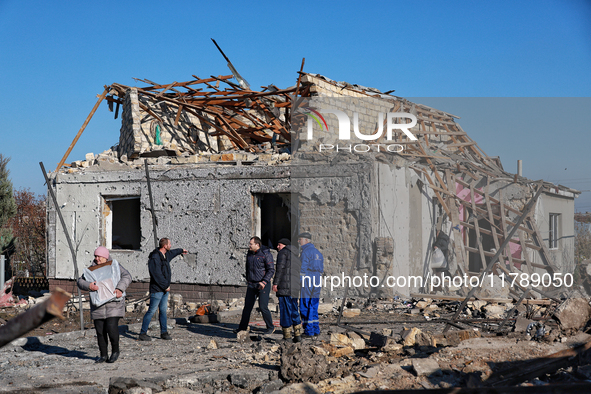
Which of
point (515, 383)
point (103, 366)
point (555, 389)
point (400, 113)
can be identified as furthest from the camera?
point (400, 113)

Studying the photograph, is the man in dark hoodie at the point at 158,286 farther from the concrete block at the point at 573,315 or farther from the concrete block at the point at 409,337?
the concrete block at the point at 573,315

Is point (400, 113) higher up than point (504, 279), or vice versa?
point (400, 113)

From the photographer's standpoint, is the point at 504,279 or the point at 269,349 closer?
the point at 269,349

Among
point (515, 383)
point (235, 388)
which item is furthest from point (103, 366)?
point (515, 383)

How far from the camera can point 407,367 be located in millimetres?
5168

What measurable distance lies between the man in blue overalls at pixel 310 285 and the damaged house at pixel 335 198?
1755mm

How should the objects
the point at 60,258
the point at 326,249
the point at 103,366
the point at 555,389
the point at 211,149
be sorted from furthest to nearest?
the point at 211,149
the point at 60,258
the point at 326,249
the point at 103,366
the point at 555,389

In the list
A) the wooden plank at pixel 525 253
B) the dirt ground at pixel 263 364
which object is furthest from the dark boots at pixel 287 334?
the wooden plank at pixel 525 253

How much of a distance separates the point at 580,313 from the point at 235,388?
14.7 feet

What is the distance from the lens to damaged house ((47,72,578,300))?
30.9ft

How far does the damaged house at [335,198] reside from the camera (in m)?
9.41

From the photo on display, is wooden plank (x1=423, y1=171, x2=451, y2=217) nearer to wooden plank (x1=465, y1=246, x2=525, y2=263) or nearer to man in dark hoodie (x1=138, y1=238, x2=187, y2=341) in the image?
wooden plank (x1=465, y1=246, x2=525, y2=263)

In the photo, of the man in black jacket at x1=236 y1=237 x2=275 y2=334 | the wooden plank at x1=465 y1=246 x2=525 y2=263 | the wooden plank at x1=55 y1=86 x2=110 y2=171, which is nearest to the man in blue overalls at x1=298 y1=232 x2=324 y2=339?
the man in black jacket at x1=236 y1=237 x2=275 y2=334

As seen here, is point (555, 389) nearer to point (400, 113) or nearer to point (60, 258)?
point (400, 113)
